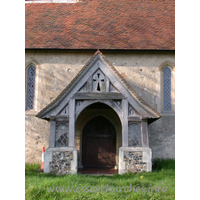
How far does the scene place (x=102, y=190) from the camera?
6613 millimetres

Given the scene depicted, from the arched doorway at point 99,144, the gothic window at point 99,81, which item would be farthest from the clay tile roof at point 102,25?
the arched doorway at point 99,144

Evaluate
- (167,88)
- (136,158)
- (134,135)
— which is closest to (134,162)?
(136,158)

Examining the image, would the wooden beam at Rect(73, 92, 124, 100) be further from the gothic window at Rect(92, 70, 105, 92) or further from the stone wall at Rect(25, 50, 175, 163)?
the stone wall at Rect(25, 50, 175, 163)

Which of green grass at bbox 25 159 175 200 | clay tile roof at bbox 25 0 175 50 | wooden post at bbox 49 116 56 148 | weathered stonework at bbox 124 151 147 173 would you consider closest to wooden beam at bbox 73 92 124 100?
wooden post at bbox 49 116 56 148

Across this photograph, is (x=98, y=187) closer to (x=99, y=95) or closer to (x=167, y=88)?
(x=99, y=95)

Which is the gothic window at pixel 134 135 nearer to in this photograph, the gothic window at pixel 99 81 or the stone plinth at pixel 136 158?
the stone plinth at pixel 136 158

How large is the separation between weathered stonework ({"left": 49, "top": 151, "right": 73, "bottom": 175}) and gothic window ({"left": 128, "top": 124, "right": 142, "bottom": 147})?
210 cm

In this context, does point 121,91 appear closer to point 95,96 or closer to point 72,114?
point 95,96

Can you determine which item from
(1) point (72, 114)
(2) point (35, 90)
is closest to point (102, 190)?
(1) point (72, 114)

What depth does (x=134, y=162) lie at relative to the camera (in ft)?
28.2

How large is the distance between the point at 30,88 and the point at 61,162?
475cm

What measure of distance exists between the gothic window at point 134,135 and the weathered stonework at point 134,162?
11.4 inches

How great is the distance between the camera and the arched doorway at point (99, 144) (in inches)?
442

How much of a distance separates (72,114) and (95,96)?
39.9 inches
